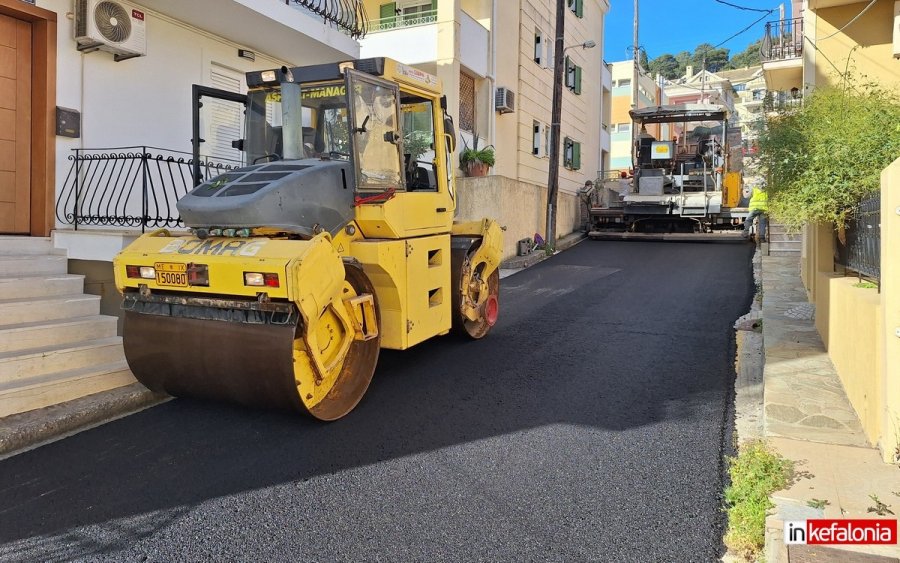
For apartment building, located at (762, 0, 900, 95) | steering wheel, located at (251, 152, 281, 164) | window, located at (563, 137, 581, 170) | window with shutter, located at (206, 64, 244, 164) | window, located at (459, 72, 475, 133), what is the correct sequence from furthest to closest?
window, located at (563, 137, 581, 170) → window, located at (459, 72, 475, 133) → apartment building, located at (762, 0, 900, 95) → window with shutter, located at (206, 64, 244, 164) → steering wheel, located at (251, 152, 281, 164)

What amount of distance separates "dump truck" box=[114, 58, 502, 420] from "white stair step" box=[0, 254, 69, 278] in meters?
1.85

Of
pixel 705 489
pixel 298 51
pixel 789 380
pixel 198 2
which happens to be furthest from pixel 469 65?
pixel 705 489

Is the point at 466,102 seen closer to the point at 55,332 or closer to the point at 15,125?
the point at 15,125

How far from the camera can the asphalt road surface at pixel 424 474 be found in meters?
3.05

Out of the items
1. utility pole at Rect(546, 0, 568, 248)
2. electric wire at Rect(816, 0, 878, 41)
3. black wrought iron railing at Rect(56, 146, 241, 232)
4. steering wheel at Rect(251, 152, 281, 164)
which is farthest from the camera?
utility pole at Rect(546, 0, 568, 248)

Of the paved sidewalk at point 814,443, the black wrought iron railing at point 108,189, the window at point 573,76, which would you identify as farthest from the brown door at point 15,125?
the window at point 573,76

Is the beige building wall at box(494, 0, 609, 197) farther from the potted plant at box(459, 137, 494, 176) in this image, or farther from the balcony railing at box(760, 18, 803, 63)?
the balcony railing at box(760, 18, 803, 63)

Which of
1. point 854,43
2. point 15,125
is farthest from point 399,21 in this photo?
point 15,125

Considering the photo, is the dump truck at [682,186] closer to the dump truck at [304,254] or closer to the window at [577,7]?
the window at [577,7]

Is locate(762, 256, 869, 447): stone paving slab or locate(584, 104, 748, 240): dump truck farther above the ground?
locate(584, 104, 748, 240): dump truck

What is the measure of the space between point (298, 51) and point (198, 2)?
2.18 metres

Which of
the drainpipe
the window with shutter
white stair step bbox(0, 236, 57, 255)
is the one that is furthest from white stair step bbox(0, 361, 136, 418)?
the drainpipe

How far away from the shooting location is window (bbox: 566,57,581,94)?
21312 mm

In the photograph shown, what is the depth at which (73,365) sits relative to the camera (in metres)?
5.11
